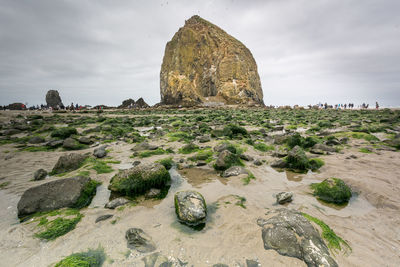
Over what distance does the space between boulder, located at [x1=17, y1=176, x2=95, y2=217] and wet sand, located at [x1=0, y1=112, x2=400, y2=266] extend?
22 centimetres

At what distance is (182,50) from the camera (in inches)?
2648

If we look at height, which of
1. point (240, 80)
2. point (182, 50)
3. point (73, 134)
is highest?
point (182, 50)

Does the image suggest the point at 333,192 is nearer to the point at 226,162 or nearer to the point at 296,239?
the point at 296,239

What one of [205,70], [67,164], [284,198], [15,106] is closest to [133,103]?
[205,70]

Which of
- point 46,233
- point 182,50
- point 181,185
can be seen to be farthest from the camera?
point 182,50

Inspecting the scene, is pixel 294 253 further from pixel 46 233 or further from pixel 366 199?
pixel 46 233

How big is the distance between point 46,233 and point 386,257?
14.2ft

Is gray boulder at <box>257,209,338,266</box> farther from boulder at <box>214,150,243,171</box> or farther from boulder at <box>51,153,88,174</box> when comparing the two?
boulder at <box>51,153,88,174</box>

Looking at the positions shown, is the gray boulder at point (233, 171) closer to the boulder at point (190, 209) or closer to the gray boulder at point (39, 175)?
the boulder at point (190, 209)

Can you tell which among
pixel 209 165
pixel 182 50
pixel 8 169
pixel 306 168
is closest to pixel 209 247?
pixel 209 165

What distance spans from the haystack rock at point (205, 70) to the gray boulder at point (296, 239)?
56.6 metres

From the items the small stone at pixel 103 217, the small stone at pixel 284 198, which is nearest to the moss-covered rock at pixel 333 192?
the small stone at pixel 284 198

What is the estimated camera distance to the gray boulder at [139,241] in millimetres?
2180

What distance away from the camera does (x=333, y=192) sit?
129 inches
